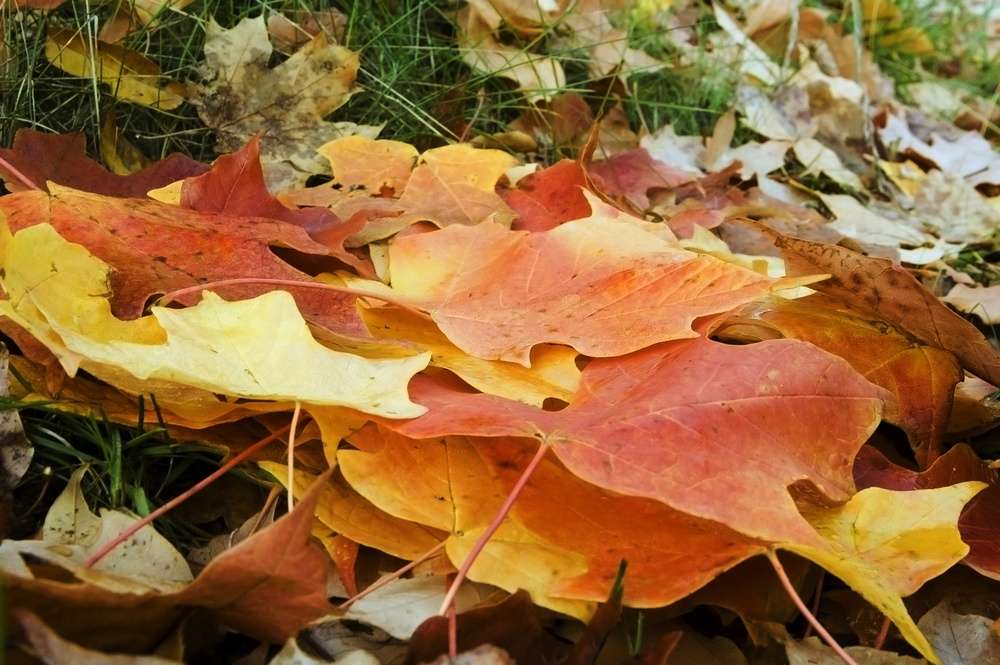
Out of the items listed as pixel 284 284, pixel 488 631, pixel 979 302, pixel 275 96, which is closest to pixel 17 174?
pixel 284 284

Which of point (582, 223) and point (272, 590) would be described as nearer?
point (272, 590)

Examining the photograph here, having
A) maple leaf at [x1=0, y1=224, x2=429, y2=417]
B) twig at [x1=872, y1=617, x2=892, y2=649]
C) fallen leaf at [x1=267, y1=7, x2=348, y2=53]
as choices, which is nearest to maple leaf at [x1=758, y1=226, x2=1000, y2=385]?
twig at [x1=872, y1=617, x2=892, y2=649]

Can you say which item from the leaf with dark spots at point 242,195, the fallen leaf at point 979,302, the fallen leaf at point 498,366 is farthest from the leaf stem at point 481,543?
the fallen leaf at point 979,302

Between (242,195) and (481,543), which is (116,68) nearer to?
(242,195)

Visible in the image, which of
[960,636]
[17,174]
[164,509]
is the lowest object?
[960,636]

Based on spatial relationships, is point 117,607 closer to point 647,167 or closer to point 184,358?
point 184,358

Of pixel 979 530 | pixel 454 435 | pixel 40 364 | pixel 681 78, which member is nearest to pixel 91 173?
pixel 40 364

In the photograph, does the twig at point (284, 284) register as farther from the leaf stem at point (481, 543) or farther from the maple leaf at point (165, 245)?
the leaf stem at point (481, 543)
